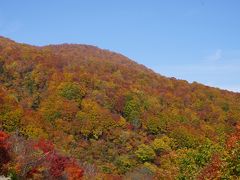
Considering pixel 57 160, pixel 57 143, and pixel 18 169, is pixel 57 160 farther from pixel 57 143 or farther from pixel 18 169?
pixel 57 143

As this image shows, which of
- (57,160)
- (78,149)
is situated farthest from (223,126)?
(57,160)

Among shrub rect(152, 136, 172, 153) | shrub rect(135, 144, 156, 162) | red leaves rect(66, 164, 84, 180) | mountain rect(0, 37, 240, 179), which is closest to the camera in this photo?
red leaves rect(66, 164, 84, 180)

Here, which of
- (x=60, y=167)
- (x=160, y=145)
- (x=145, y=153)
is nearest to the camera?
(x=60, y=167)

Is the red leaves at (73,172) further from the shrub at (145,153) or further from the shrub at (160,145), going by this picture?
the shrub at (160,145)

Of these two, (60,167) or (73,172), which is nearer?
(60,167)

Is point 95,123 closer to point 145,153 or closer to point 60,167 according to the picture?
point 145,153

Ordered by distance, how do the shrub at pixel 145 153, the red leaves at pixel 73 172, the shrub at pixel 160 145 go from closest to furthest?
the red leaves at pixel 73 172, the shrub at pixel 145 153, the shrub at pixel 160 145

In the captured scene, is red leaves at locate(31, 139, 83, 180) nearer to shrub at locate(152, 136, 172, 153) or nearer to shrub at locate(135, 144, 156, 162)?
shrub at locate(135, 144, 156, 162)

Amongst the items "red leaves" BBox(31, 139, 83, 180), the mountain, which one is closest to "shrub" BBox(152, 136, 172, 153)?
the mountain

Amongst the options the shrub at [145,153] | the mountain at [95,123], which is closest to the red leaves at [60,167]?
the mountain at [95,123]

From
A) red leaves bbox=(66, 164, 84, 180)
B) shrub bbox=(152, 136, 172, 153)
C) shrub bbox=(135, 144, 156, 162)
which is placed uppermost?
shrub bbox=(152, 136, 172, 153)

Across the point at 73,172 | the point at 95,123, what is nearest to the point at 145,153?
the point at 95,123

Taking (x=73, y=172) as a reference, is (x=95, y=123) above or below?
above

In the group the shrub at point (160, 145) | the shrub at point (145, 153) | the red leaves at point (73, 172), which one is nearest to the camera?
the red leaves at point (73, 172)
